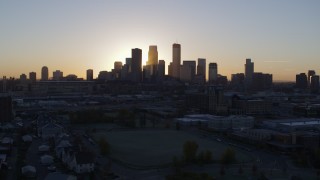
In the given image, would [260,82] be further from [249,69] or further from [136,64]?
[136,64]

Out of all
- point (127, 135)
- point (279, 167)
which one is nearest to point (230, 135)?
point (127, 135)

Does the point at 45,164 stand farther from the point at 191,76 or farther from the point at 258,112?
the point at 191,76

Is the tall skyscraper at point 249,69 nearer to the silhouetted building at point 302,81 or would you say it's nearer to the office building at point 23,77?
the silhouetted building at point 302,81

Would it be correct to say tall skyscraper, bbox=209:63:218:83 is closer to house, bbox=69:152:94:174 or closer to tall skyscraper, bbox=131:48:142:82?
tall skyscraper, bbox=131:48:142:82

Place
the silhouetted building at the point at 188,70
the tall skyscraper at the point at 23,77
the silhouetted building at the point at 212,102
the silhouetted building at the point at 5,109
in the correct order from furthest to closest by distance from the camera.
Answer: the silhouetted building at the point at 188,70
the tall skyscraper at the point at 23,77
the silhouetted building at the point at 212,102
the silhouetted building at the point at 5,109

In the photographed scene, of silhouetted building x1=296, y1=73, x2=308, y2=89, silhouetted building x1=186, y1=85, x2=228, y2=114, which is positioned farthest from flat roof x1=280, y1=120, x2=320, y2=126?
silhouetted building x1=296, y1=73, x2=308, y2=89

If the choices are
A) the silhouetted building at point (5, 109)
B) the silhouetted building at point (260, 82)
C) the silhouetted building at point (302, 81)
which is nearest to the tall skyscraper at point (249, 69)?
the silhouetted building at point (260, 82)
